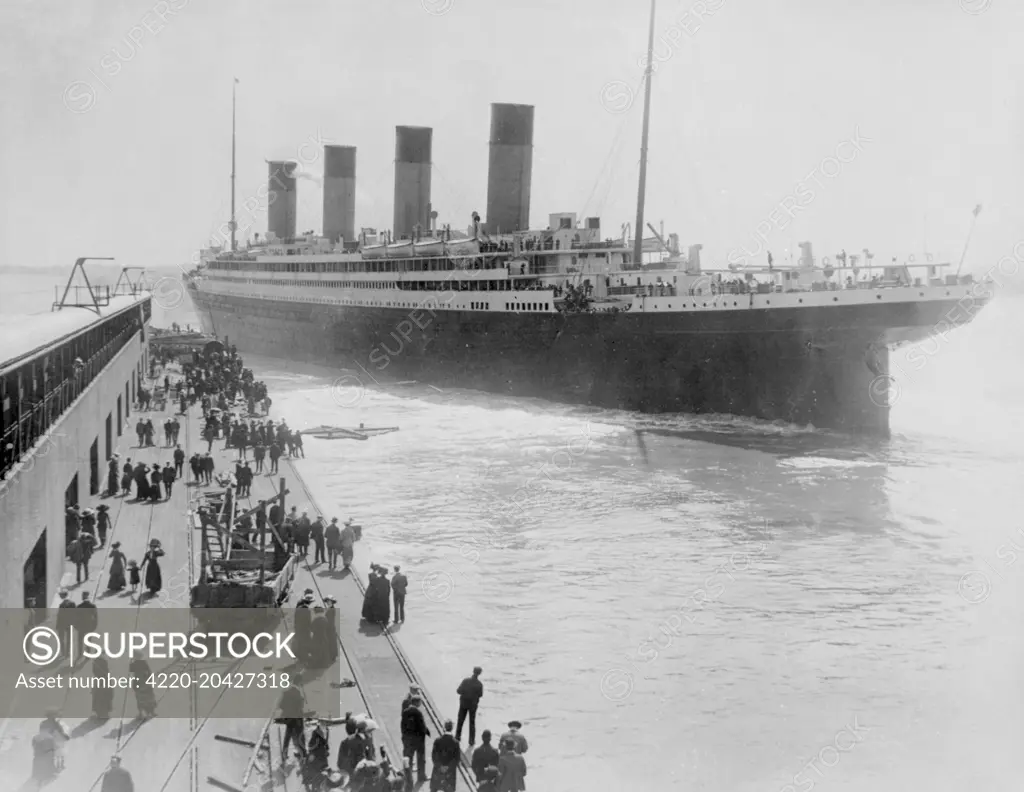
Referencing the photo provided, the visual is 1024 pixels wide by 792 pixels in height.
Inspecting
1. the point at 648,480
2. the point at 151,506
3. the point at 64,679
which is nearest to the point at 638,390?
the point at 648,480

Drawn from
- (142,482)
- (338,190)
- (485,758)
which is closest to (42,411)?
(142,482)

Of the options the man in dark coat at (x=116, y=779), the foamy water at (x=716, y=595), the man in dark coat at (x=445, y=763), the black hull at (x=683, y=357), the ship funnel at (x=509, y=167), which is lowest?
the foamy water at (x=716, y=595)

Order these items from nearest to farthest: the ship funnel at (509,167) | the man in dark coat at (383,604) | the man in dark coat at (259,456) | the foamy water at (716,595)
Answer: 1. the foamy water at (716,595)
2. the man in dark coat at (383,604)
3. the man in dark coat at (259,456)
4. the ship funnel at (509,167)

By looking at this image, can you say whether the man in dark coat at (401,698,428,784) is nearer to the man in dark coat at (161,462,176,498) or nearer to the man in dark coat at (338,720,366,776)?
the man in dark coat at (338,720,366,776)

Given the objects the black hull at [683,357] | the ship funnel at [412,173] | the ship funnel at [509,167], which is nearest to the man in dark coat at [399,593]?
the black hull at [683,357]

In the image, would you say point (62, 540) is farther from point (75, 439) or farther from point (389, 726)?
point (389, 726)

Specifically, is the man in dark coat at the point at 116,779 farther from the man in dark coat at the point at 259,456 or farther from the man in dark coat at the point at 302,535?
the man in dark coat at the point at 259,456

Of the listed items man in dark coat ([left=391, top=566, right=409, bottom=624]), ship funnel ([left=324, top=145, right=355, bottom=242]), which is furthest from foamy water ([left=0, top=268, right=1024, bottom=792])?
ship funnel ([left=324, top=145, right=355, bottom=242])
